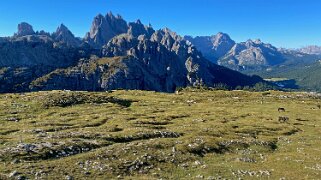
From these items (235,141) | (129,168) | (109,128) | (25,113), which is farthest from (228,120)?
(129,168)

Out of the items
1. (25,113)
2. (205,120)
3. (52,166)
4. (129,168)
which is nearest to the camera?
(52,166)

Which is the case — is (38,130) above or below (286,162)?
above

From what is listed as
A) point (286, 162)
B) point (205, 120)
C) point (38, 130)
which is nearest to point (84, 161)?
point (38, 130)

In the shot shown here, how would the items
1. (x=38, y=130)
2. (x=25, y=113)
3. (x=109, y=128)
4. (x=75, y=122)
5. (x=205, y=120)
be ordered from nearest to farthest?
(x=38, y=130), (x=109, y=128), (x=75, y=122), (x=25, y=113), (x=205, y=120)

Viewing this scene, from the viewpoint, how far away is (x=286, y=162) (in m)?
44.2

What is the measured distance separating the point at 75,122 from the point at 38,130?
34.8 ft

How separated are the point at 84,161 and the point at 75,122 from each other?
2614 cm

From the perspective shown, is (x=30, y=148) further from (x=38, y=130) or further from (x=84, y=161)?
(x=38, y=130)

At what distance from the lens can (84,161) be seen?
3678 cm

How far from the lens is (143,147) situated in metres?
43.7

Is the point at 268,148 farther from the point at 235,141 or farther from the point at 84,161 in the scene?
the point at 84,161

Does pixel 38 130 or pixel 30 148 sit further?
pixel 38 130

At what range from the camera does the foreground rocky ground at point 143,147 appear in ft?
117

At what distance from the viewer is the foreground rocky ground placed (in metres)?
35.6
